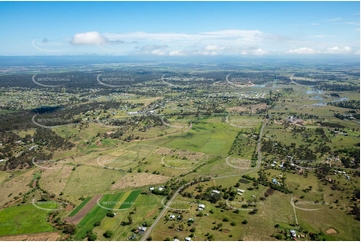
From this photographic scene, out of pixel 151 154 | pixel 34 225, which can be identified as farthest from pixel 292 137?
pixel 34 225

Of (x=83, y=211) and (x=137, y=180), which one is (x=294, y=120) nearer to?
(x=137, y=180)

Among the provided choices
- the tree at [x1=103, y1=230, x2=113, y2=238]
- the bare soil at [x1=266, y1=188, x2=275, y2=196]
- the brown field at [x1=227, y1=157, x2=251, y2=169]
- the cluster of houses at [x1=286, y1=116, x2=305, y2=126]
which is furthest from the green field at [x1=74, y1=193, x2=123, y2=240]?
the cluster of houses at [x1=286, y1=116, x2=305, y2=126]

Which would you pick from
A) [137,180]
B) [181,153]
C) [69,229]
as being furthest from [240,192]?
[69,229]

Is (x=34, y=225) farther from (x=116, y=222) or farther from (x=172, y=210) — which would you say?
(x=172, y=210)

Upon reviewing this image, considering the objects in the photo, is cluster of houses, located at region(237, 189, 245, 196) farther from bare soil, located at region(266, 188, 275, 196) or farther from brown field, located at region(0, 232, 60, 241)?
brown field, located at region(0, 232, 60, 241)

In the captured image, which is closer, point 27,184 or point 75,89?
point 27,184
